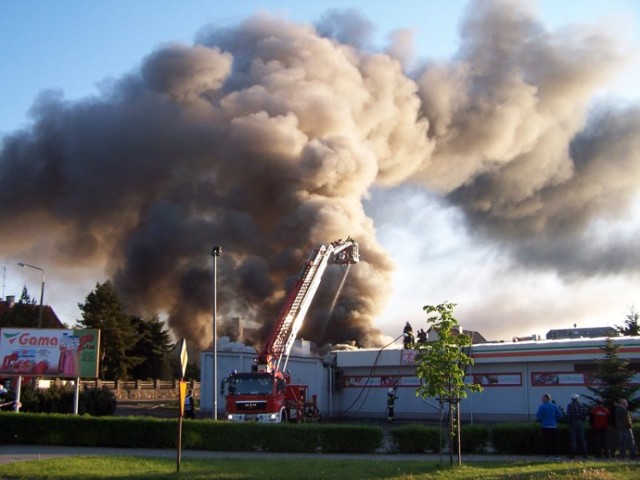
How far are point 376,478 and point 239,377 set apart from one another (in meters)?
12.8

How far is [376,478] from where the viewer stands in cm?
1178

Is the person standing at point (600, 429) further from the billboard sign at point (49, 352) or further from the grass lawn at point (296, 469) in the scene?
the billboard sign at point (49, 352)

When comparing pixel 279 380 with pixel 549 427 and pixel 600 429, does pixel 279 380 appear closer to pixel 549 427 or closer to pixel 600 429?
pixel 549 427

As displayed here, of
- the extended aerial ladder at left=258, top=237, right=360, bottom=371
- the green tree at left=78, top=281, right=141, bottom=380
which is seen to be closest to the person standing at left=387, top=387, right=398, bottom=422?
the extended aerial ladder at left=258, top=237, right=360, bottom=371

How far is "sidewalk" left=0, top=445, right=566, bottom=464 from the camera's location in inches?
602

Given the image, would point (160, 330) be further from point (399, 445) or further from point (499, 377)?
point (399, 445)

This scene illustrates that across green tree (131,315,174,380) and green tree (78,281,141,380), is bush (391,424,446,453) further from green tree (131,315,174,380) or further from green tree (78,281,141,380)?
green tree (131,315,174,380)

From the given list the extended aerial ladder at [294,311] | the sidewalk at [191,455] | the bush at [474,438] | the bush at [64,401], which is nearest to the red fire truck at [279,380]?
the extended aerial ladder at [294,311]

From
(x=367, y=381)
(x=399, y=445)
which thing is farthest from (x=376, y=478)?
(x=367, y=381)

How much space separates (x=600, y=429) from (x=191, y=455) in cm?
873

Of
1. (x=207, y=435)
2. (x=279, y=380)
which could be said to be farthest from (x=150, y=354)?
(x=207, y=435)

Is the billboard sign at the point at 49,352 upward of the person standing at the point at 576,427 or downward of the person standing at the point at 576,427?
upward

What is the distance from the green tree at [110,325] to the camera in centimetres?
5150

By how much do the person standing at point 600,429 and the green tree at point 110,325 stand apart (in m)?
40.6
